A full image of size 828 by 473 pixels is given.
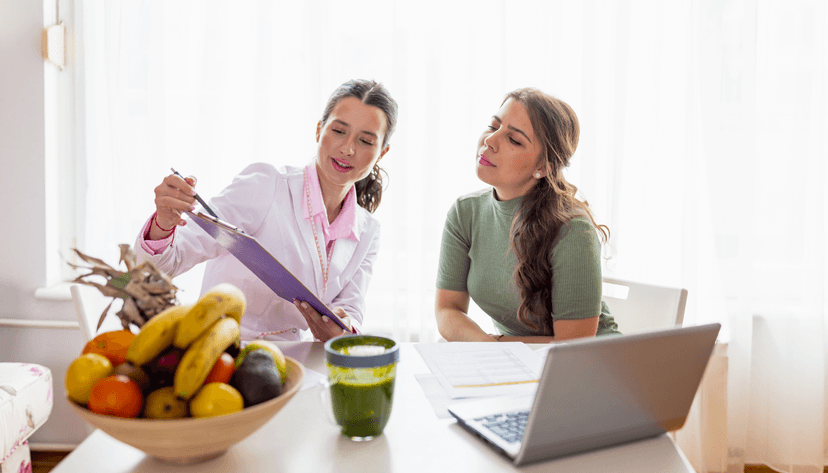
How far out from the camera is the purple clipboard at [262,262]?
1059 millimetres

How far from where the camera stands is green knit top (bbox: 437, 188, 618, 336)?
5.09 feet

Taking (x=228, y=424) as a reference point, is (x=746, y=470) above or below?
below

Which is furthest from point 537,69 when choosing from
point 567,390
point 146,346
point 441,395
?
point 146,346

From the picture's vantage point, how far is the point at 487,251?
1.76 m

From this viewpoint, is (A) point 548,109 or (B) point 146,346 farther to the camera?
(A) point 548,109

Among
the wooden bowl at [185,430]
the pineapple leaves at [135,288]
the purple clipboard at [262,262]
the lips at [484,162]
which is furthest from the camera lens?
the lips at [484,162]

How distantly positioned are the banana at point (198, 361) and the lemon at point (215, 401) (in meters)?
0.01

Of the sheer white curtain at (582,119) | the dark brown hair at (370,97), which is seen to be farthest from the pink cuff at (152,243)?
the sheer white curtain at (582,119)

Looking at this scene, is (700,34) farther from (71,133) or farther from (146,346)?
(71,133)

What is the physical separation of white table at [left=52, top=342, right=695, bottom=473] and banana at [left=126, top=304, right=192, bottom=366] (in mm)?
146

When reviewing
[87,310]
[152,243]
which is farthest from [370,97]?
[87,310]

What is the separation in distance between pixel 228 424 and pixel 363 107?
1.15 m

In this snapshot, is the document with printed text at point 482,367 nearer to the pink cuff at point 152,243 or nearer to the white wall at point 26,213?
the pink cuff at point 152,243

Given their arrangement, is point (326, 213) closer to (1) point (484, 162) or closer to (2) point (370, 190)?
(2) point (370, 190)
